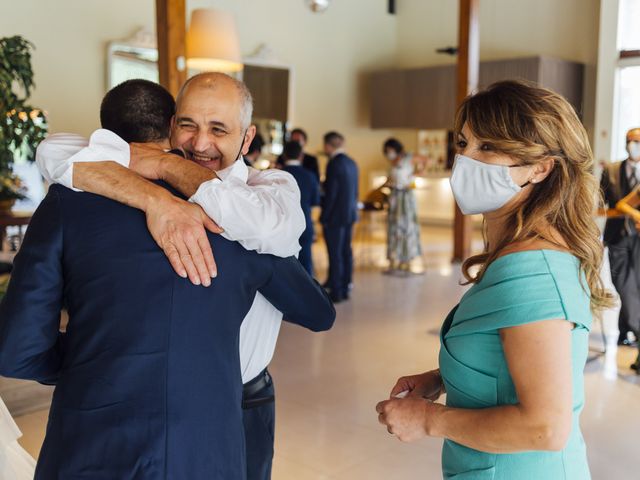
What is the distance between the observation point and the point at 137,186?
1.37 m

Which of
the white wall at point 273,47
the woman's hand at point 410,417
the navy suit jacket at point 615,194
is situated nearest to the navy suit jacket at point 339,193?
the navy suit jacket at point 615,194

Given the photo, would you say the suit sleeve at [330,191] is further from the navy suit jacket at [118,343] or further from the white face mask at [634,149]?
the navy suit jacket at [118,343]

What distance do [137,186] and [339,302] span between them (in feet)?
20.1

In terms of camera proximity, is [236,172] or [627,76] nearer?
[236,172]

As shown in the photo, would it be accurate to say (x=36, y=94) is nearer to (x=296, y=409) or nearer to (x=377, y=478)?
(x=296, y=409)

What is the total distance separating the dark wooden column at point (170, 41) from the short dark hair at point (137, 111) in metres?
5.55

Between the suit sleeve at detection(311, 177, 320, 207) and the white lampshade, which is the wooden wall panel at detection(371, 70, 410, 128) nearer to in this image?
the suit sleeve at detection(311, 177, 320, 207)

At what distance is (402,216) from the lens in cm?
930

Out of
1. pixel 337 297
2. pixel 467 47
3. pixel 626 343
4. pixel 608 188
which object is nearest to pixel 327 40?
pixel 467 47

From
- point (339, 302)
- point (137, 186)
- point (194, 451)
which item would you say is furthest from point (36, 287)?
point (339, 302)

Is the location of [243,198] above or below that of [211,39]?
below

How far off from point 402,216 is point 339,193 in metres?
1.80

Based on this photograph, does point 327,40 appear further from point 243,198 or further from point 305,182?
point 243,198

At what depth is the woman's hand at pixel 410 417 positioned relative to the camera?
1.34 metres
